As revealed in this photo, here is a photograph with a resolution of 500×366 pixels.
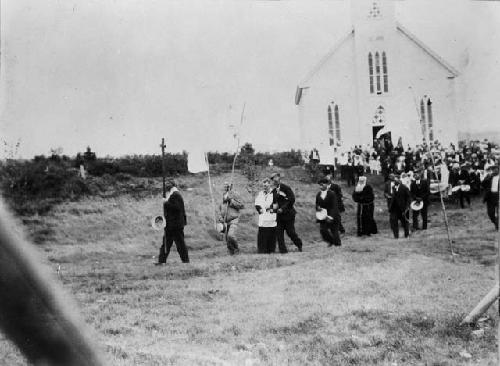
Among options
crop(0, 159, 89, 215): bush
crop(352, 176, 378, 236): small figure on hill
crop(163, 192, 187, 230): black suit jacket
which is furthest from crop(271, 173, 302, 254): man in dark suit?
crop(0, 159, 89, 215): bush

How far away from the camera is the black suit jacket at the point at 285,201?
834 centimetres

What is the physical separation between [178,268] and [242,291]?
5.54 ft

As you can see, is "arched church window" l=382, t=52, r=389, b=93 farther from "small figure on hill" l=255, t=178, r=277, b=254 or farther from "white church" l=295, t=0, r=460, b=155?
"small figure on hill" l=255, t=178, r=277, b=254

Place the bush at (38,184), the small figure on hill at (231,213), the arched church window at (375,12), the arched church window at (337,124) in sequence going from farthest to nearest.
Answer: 1. the arched church window at (337,124)
2. the arched church window at (375,12)
3. the small figure on hill at (231,213)
4. the bush at (38,184)

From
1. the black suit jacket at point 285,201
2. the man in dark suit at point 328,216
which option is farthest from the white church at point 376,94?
the black suit jacket at point 285,201

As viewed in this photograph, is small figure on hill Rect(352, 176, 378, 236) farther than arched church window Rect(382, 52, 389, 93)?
No

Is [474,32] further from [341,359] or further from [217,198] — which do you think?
[217,198]

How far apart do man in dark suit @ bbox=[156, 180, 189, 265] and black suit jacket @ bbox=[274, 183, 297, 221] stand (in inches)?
66.8

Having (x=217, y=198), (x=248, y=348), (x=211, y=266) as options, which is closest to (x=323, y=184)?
(x=217, y=198)

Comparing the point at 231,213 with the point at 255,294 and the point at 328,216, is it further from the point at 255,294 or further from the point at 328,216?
the point at 255,294

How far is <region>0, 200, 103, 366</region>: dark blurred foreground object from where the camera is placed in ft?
4.65

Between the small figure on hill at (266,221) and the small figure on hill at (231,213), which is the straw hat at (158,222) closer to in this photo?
the small figure on hill at (231,213)

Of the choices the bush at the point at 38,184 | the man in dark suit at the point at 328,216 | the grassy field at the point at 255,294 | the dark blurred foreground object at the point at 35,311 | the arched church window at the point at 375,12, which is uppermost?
the arched church window at the point at 375,12

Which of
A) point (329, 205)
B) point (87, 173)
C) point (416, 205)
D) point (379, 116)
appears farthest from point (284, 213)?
point (379, 116)
